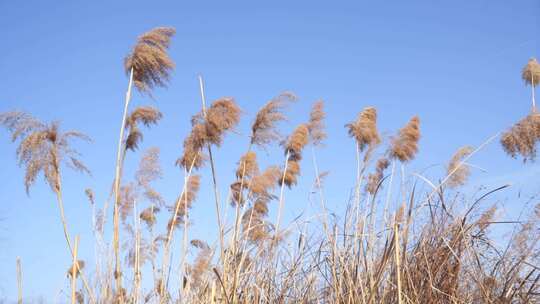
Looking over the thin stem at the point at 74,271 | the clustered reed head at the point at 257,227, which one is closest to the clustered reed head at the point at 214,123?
the clustered reed head at the point at 257,227

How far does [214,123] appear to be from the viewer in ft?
13.0

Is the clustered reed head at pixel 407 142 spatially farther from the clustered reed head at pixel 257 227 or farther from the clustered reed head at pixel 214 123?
the clustered reed head at pixel 214 123

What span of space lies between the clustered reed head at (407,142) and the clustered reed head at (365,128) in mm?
261

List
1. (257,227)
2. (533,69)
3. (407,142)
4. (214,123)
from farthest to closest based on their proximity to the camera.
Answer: (533,69) → (407,142) → (257,227) → (214,123)

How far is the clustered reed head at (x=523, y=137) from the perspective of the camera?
14.4 feet

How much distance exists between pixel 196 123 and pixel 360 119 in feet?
7.73

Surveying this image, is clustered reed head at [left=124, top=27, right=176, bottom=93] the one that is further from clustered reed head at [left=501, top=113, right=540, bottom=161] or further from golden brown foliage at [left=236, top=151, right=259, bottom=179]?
clustered reed head at [left=501, top=113, right=540, bottom=161]

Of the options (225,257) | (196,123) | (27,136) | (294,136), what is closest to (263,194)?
(294,136)

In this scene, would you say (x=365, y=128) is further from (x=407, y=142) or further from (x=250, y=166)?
(x=250, y=166)

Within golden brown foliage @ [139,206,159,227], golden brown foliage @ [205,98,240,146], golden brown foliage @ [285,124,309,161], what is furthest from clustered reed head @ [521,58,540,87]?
golden brown foliage @ [139,206,159,227]

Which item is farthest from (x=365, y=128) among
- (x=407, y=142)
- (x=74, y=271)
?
(x=74, y=271)

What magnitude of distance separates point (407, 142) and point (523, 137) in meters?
1.56

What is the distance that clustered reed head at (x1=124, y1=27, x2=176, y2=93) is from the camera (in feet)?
12.9

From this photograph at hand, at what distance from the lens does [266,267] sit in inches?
154
